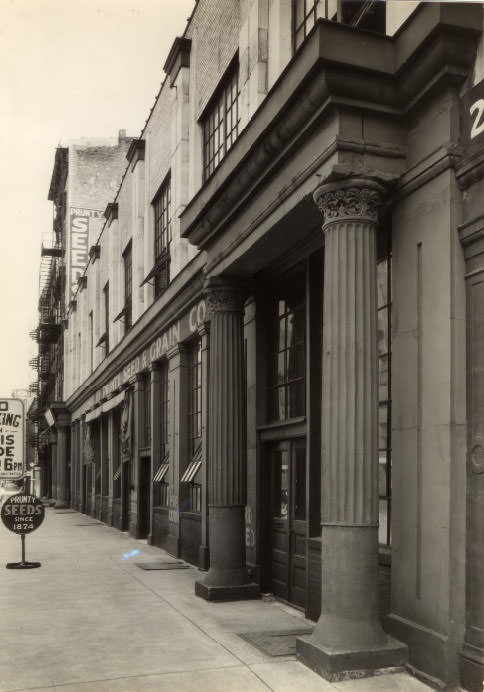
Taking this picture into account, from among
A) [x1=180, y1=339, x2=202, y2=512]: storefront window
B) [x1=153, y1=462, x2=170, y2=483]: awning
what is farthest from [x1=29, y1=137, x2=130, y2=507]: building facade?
[x1=180, y1=339, x2=202, y2=512]: storefront window

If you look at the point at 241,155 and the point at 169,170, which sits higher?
the point at 169,170

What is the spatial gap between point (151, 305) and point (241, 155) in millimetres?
11110

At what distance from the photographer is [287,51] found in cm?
1186

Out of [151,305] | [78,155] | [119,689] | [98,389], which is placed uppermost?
[78,155]

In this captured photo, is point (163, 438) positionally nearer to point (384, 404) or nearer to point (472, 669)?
point (384, 404)

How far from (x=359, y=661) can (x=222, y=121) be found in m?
11.3

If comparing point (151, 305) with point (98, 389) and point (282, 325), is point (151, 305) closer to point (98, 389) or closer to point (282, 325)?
point (282, 325)

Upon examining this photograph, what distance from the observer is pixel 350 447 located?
8164mm

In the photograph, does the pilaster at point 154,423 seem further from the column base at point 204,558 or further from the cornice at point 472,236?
the cornice at point 472,236

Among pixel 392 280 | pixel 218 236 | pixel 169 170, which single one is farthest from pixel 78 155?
pixel 392 280

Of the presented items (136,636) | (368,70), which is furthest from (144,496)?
(368,70)

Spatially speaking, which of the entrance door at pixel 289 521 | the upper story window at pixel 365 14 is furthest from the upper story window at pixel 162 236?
the upper story window at pixel 365 14

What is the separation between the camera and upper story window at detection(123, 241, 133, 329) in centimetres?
2664

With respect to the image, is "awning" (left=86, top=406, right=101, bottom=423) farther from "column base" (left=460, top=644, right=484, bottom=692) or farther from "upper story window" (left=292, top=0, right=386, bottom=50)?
"column base" (left=460, top=644, right=484, bottom=692)
